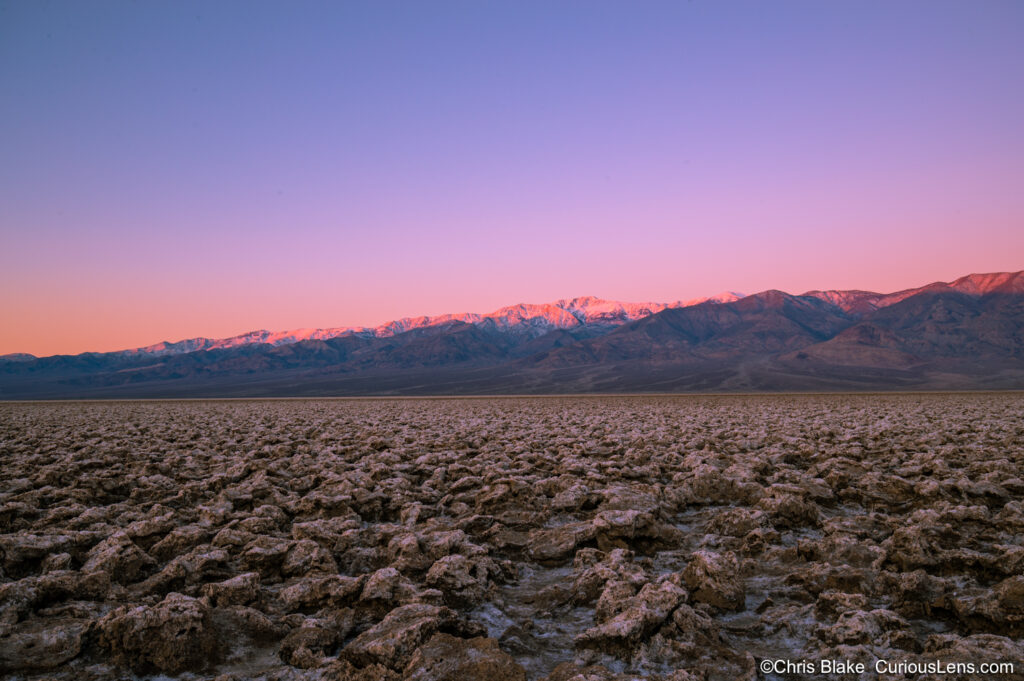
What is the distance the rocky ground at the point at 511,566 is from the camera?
3178 millimetres

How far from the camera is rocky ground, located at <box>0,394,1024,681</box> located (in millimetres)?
3178

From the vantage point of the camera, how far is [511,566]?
4.70 metres

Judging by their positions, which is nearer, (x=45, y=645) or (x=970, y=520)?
(x=45, y=645)

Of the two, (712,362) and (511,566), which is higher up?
(511,566)

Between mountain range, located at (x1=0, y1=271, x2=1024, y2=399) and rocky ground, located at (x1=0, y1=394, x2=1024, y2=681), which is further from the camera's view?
mountain range, located at (x1=0, y1=271, x2=1024, y2=399)

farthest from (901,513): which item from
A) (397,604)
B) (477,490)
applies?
(397,604)

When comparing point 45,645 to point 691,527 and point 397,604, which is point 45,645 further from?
point 691,527

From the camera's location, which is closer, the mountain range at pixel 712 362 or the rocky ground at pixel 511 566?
the rocky ground at pixel 511 566

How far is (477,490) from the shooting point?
7340 millimetres

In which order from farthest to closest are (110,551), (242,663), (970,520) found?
1. (970,520)
2. (110,551)
3. (242,663)

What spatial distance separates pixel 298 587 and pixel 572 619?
6.58ft

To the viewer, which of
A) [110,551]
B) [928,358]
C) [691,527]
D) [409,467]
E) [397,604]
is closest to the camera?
[397,604]

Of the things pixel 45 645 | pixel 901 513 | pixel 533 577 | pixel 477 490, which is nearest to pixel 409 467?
pixel 477 490

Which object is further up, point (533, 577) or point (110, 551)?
point (110, 551)
